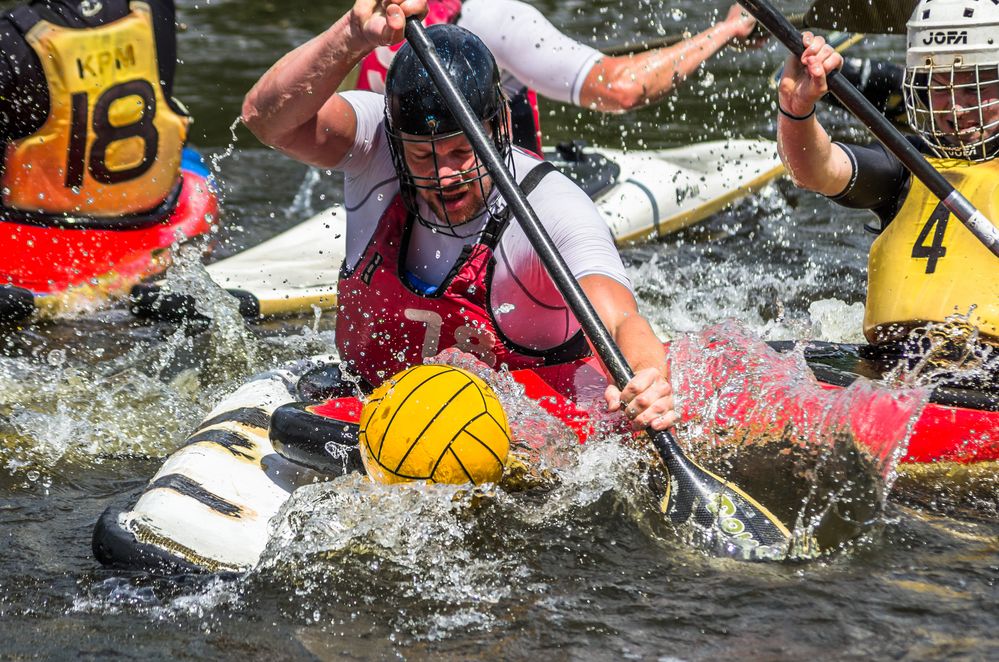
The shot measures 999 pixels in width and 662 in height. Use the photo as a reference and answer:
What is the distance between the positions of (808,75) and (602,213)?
10.3ft

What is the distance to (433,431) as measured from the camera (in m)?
3.04

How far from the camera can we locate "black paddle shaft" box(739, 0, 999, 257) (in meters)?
3.50

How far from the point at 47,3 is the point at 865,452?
13.8 ft

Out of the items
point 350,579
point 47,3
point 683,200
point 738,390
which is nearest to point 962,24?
point 738,390

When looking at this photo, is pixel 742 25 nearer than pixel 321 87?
No

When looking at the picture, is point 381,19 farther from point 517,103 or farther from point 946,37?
point 517,103

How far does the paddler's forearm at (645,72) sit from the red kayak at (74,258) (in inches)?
86.8

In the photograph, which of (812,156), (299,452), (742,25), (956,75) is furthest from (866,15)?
(299,452)

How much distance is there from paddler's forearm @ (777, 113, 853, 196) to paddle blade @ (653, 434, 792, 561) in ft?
3.50

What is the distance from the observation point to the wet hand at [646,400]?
305cm

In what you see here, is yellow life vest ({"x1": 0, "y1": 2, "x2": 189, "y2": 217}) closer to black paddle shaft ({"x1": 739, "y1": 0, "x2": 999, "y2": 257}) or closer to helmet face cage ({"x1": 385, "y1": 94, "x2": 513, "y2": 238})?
helmet face cage ({"x1": 385, "y1": 94, "x2": 513, "y2": 238})

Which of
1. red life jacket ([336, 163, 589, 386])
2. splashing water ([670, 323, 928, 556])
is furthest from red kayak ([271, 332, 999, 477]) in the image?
red life jacket ([336, 163, 589, 386])

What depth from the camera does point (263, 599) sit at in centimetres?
312

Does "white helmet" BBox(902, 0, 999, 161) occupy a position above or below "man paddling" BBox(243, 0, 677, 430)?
above
